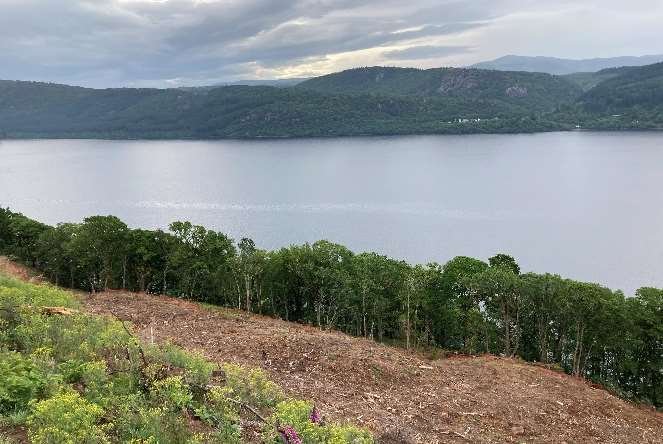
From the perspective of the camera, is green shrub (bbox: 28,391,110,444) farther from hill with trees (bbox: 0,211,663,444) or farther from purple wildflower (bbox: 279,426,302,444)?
purple wildflower (bbox: 279,426,302,444)

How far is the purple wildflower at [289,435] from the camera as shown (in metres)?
6.78

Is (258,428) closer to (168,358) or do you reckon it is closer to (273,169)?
(168,358)

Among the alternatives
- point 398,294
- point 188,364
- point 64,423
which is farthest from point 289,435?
point 398,294

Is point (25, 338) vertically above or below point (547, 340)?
above

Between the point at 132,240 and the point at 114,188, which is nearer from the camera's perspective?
the point at 132,240

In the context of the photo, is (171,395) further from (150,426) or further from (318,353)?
(318,353)

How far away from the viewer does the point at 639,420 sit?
15.6 meters

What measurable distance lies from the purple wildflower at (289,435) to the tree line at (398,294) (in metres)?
28.3

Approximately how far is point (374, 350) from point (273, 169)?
147919 millimetres

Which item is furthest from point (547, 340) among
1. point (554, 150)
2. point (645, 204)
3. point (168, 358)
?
point (554, 150)

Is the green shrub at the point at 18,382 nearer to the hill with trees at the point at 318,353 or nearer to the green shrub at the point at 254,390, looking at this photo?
the hill with trees at the point at 318,353

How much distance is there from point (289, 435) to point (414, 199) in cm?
11324

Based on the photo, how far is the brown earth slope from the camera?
12141 mm

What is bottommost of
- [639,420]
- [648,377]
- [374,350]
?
[648,377]
